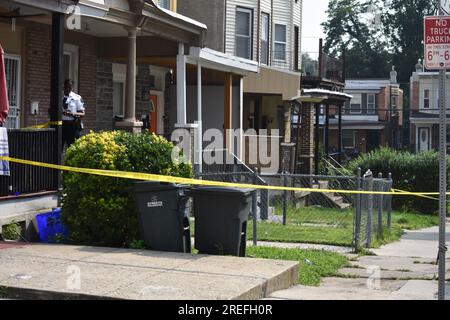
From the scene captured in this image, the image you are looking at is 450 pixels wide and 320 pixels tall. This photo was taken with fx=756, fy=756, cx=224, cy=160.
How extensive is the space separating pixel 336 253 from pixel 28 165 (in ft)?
17.6

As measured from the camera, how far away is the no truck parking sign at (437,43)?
741 centimetres

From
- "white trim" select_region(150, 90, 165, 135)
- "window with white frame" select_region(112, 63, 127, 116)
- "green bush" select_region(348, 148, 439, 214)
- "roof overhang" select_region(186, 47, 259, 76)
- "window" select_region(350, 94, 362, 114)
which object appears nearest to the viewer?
"roof overhang" select_region(186, 47, 259, 76)

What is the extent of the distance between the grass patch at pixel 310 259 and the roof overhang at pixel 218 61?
6432 millimetres

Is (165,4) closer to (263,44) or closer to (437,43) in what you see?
(263,44)

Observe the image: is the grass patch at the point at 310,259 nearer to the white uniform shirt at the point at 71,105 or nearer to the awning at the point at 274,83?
the white uniform shirt at the point at 71,105

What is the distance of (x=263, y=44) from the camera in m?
29.2

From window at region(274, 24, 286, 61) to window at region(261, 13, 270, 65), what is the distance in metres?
0.71

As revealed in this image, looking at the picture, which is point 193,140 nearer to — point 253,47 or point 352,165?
point 253,47

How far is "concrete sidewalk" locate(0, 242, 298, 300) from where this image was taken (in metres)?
7.17

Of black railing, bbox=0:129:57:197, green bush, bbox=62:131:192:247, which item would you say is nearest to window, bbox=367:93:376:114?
black railing, bbox=0:129:57:197

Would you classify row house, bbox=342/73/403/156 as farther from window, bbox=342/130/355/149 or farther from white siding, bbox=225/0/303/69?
white siding, bbox=225/0/303/69

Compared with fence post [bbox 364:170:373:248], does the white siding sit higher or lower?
higher

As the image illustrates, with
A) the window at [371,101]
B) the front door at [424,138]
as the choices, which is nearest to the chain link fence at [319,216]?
the front door at [424,138]

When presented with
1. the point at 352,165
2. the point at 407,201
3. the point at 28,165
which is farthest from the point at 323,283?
the point at 352,165
